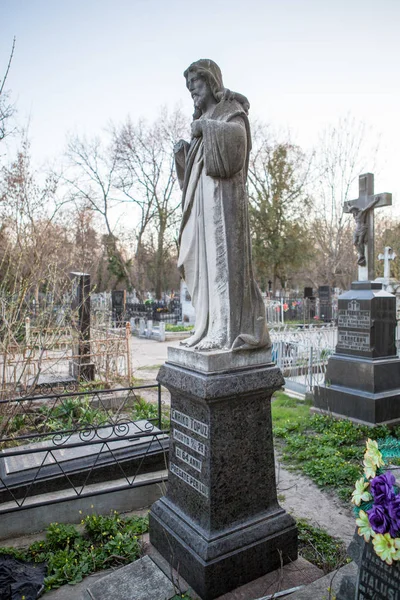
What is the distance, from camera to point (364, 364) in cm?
643

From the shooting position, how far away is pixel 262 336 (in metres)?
3.01

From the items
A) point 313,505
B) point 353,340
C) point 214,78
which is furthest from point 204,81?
point 353,340

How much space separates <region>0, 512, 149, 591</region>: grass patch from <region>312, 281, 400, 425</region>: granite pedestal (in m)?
3.99

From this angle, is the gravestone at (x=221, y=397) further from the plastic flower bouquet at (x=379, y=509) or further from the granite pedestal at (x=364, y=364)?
the granite pedestal at (x=364, y=364)

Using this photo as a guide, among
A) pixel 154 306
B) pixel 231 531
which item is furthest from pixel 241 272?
pixel 154 306

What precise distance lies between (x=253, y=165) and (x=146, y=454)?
2871 cm

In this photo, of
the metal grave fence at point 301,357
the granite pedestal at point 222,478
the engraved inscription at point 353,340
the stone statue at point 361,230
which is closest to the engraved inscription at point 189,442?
the granite pedestal at point 222,478

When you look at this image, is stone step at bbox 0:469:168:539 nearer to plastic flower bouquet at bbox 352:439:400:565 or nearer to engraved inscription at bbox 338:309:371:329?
plastic flower bouquet at bbox 352:439:400:565

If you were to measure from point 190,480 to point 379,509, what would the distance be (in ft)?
4.88

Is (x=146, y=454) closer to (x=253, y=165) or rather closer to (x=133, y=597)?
(x=133, y=597)

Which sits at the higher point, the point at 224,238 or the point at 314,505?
the point at 224,238

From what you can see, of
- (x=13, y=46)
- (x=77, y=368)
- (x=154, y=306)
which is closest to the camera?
(x=13, y=46)

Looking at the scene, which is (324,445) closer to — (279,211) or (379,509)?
(379,509)

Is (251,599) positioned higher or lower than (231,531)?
lower
